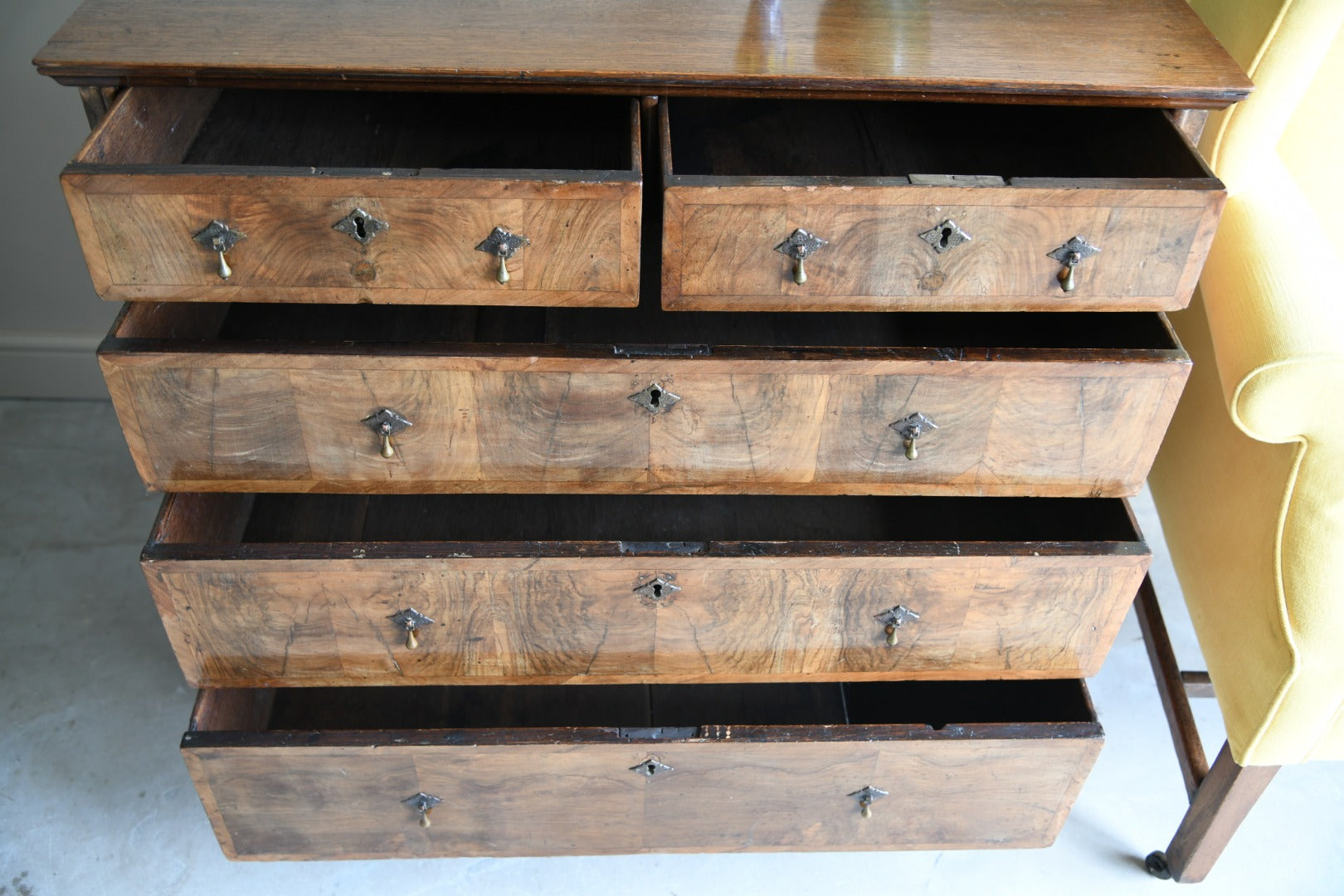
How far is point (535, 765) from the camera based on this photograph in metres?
1.09

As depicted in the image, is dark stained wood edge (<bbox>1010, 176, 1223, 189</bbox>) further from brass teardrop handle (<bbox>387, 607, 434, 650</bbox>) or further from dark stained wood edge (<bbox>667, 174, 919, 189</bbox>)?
brass teardrop handle (<bbox>387, 607, 434, 650</bbox>)

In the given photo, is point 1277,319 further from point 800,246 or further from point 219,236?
point 219,236

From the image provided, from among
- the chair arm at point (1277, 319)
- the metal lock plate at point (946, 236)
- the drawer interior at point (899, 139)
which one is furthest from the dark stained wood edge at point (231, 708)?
the chair arm at point (1277, 319)

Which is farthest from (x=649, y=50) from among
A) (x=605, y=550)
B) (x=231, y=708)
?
(x=231, y=708)

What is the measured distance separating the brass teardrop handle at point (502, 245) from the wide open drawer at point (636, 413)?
0.23 feet

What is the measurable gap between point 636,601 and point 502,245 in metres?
0.34

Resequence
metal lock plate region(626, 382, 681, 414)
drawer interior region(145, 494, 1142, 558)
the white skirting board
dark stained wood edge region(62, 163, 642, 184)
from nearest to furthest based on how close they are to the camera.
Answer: dark stained wood edge region(62, 163, 642, 184) < metal lock plate region(626, 382, 681, 414) < drawer interior region(145, 494, 1142, 558) < the white skirting board

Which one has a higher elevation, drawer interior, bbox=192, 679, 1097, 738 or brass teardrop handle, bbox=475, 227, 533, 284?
brass teardrop handle, bbox=475, 227, 533, 284

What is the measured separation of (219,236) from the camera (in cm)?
85

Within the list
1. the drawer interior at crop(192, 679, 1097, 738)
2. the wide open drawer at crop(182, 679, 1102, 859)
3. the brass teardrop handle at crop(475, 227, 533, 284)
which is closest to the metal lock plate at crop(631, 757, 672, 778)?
the wide open drawer at crop(182, 679, 1102, 859)

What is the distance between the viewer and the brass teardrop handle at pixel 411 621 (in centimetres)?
103

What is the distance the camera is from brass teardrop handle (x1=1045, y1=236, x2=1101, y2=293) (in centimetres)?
89

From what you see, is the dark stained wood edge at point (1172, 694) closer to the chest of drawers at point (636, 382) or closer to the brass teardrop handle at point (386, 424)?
the chest of drawers at point (636, 382)

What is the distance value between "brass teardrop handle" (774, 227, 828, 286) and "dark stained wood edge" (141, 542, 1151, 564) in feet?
0.79
